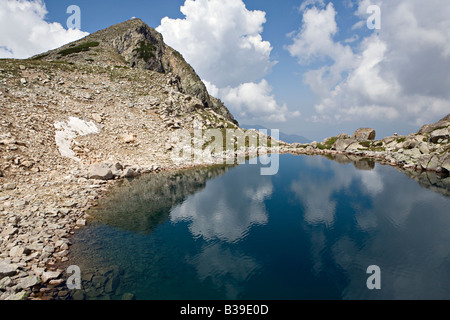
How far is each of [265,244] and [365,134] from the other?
96378 mm

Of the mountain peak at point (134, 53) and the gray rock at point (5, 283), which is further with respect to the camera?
the mountain peak at point (134, 53)

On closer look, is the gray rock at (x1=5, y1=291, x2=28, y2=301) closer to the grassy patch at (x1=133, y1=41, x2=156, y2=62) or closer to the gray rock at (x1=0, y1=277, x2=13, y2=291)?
the gray rock at (x1=0, y1=277, x2=13, y2=291)

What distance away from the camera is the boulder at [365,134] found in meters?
95.1

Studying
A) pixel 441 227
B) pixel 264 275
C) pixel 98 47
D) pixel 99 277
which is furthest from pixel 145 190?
pixel 98 47

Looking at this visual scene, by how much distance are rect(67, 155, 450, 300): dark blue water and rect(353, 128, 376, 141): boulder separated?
6533 cm

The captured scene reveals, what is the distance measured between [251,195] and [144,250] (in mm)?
20266

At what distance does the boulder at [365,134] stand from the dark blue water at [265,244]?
65.3 meters

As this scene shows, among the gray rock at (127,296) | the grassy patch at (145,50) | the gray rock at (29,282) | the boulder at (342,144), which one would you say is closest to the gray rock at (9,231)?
the gray rock at (29,282)

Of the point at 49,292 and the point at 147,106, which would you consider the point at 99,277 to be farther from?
the point at 147,106

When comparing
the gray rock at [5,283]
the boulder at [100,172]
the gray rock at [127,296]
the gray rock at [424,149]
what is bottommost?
the gray rock at [127,296]

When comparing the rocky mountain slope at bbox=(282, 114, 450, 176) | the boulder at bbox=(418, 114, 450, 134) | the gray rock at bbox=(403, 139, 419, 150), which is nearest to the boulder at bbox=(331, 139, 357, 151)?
the rocky mountain slope at bbox=(282, 114, 450, 176)

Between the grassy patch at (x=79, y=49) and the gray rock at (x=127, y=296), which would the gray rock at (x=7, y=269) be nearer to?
the gray rock at (x=127, y=296)

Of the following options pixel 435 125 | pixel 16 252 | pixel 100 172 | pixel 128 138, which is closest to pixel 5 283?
pixel 16 252

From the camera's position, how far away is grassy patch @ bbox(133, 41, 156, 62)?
328 ft
